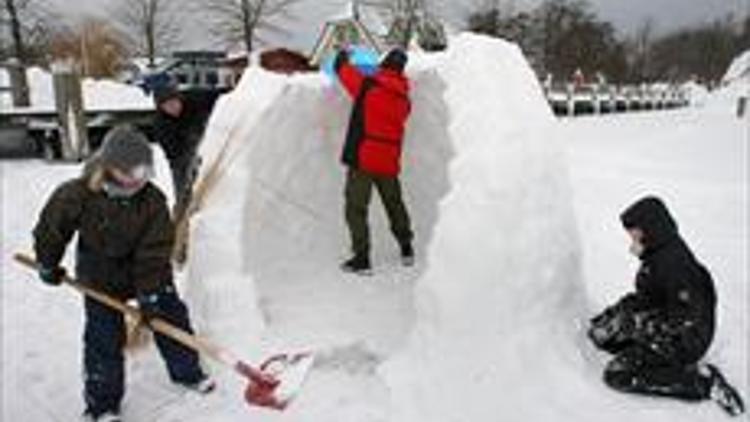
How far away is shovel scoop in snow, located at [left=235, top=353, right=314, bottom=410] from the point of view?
11.2ft

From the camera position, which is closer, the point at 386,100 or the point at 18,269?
the point at 386,100

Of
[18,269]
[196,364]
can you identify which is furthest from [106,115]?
[196,364]

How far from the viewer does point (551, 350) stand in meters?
3.55

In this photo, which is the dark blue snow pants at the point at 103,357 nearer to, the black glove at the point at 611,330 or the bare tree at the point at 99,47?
the black glove at the point at 611,330

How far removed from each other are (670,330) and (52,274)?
2497 millimetres

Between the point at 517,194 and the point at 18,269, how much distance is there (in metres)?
3.83

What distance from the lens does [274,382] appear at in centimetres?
347

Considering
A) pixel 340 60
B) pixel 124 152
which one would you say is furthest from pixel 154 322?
pixel 340 60

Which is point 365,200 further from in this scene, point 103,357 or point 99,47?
point 99,47

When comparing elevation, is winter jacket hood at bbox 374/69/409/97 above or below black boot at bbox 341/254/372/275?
above

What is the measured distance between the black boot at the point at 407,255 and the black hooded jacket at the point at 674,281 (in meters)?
1.91

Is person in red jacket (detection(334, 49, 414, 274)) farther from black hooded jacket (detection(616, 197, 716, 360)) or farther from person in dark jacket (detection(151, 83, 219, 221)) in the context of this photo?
black hooded jacket (detection(616, 197, 716, 360))

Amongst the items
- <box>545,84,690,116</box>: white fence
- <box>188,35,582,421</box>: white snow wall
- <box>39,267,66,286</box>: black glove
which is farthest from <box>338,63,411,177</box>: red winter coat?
<box>545,84,690,116</box>: white fence

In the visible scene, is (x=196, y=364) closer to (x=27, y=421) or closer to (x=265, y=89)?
(x=27, y=421)
